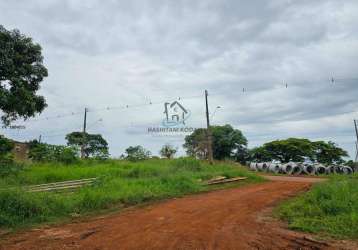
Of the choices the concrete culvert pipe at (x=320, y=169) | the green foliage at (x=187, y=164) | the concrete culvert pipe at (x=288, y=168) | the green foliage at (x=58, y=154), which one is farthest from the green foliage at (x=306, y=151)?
the green foliage at (x=58, y=154)

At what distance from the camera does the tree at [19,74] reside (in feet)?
46.1

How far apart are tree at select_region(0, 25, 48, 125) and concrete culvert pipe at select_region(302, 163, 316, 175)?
20397 millimetres

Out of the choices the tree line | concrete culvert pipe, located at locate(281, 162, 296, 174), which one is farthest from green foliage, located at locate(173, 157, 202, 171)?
concrete culvert pipe, located at locate(281, 162, 296, 174)

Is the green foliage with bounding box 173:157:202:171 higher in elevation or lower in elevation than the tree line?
lower

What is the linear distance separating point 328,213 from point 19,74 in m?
13.8

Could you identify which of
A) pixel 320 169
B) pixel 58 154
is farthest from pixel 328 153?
pixel 58 154

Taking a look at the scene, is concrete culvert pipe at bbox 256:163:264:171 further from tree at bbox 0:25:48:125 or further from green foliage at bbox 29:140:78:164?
tree at bbox 0:25:48:125

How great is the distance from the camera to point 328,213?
7.53 metres

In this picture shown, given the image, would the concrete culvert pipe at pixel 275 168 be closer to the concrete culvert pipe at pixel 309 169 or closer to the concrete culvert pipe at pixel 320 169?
the concrete culvert pipe at pixel 309 169

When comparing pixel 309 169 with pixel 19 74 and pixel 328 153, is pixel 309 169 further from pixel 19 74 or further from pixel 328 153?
pixel 19 74

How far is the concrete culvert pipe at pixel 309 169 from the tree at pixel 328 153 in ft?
39.8

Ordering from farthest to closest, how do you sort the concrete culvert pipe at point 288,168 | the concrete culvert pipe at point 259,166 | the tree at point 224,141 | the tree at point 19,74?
the tree at point 224,141 < the concrete culvert pipe at point 259,166 < the concrete culvert pipe at point 288,168 < the tree at point 19,74

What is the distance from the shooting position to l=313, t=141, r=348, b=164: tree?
37.5m

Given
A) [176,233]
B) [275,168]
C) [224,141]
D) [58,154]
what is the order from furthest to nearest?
[224,141], [275,168], [58,154], [176,233]
